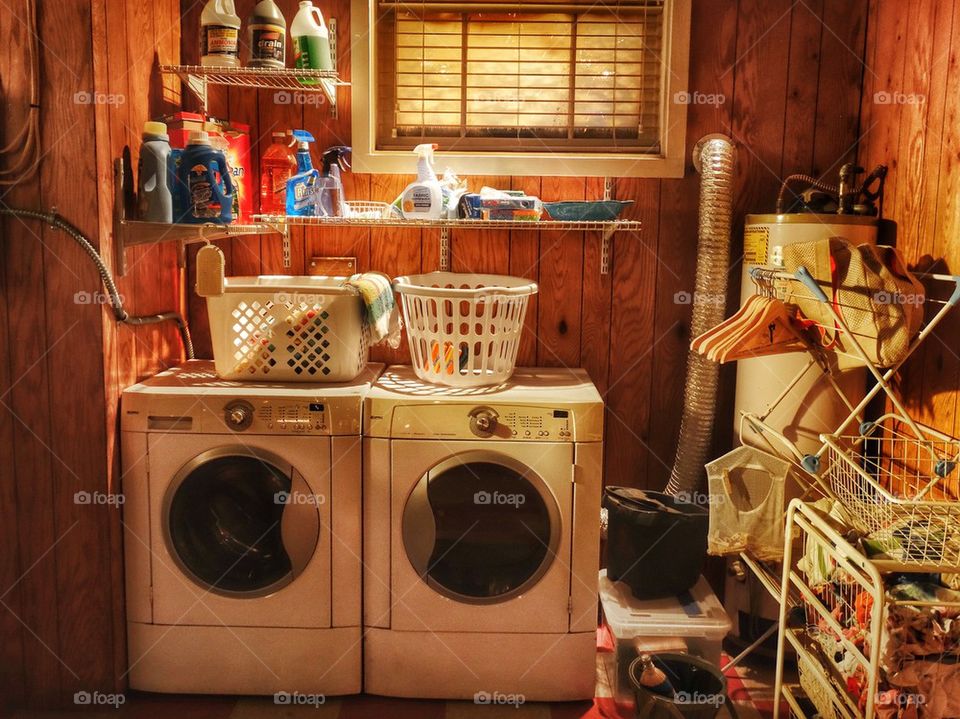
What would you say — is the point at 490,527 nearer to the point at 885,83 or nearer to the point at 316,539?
the point at 316,539

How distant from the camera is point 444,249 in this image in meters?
2.81

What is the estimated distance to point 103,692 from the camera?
92.4 inches

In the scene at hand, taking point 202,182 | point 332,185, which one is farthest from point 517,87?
point 202,182

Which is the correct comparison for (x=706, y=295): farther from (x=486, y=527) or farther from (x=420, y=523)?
(x=420, y=523)

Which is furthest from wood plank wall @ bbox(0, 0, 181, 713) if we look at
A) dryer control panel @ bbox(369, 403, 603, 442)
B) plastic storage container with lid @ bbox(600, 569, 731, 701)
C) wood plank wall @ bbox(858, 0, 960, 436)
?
wood plank wall @ bbox(858, 0, 960, 436)

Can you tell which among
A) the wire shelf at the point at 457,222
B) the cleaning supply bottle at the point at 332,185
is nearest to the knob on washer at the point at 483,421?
the wire shelf at the point at 457,222

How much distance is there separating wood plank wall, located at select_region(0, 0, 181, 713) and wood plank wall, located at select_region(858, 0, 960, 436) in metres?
2.17

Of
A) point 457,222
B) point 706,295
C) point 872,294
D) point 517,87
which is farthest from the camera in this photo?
point 517,87

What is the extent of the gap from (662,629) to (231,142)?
6.45 ft

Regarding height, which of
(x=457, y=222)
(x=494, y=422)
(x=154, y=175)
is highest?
(x=154, y=175)

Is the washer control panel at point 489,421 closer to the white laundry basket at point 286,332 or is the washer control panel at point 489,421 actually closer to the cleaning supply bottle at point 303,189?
the white laundry basket at point 286,332

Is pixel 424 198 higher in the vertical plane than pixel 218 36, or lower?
lower

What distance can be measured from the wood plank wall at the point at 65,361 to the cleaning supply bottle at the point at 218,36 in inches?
7.2

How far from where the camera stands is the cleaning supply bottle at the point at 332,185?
2600 millimetres
